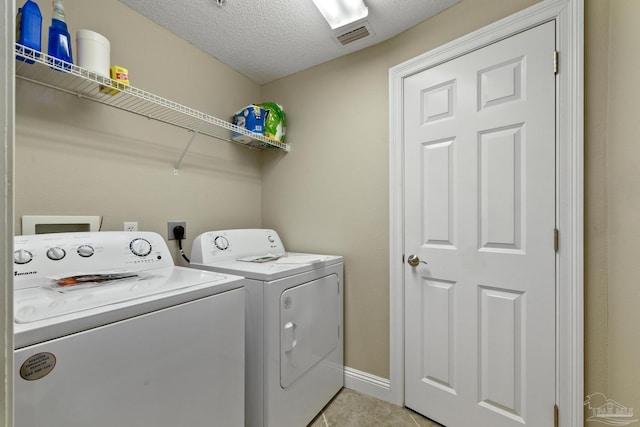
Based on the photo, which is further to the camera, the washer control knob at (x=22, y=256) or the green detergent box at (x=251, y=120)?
the green detergent box at (x=251, y=120)

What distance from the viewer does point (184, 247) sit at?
1753mm

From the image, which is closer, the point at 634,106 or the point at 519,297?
the point at 634,106

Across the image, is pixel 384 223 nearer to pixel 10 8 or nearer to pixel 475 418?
pixel 475 418

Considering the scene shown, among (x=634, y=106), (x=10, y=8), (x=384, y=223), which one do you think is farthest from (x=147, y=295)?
(x=634, y=106)

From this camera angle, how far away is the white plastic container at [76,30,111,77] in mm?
1157

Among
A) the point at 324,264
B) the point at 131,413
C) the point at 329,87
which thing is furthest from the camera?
the point at 329,87

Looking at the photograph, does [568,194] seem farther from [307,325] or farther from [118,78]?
[118,78]

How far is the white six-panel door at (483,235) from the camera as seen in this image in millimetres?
1245

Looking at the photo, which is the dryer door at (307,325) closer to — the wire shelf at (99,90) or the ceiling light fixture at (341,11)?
the wire shelf at (99,90)

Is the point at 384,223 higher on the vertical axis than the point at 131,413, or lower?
higher

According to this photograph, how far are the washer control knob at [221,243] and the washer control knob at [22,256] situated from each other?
78 centimetres

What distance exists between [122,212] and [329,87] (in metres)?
1.58

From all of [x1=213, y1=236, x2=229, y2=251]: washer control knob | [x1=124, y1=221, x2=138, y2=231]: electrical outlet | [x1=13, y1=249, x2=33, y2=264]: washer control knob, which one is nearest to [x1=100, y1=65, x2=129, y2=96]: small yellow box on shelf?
[x1=124, y1=221, x2=138, y2=231]: electrical outlet

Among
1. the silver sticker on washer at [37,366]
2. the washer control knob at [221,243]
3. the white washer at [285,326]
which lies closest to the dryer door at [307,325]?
the white washer at [285,326]
